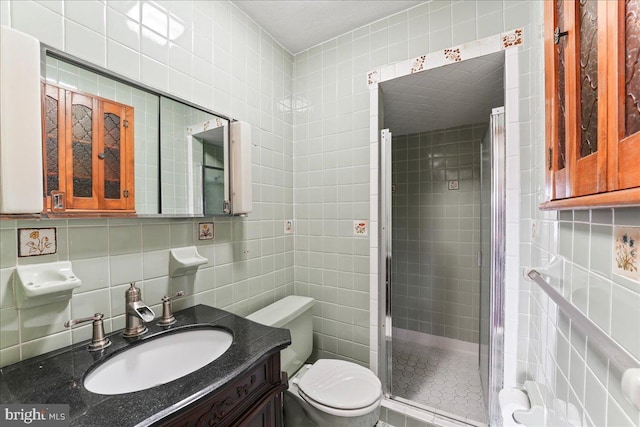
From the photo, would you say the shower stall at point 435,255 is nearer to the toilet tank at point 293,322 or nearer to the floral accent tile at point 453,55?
the floral accent tile at point 453,55

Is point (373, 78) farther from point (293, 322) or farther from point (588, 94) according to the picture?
point (293, 322)

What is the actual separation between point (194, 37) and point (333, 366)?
188 cm

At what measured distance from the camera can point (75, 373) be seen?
0.72 meters

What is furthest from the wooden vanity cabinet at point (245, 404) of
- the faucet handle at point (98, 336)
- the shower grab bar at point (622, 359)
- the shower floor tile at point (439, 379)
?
the shower floor tile at point (439, 379)

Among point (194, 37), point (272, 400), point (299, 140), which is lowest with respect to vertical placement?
point (272, 400)

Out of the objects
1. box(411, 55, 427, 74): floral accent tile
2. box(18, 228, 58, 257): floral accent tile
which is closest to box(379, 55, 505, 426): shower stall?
box(411, 55, 427, 74): floral accent tile

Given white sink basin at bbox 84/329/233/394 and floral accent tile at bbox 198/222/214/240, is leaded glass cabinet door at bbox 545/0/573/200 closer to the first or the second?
white sink basin at bbox 84/329/233/394

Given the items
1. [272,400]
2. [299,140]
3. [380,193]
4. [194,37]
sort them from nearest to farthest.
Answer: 1. [272,400]
2. [194,37]
3. [380,193]
4. [299,140]

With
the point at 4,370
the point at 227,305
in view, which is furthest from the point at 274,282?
the point at 4,370

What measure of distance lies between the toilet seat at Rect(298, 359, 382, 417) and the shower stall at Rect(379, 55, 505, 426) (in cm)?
29

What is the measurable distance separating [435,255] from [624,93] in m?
2.40

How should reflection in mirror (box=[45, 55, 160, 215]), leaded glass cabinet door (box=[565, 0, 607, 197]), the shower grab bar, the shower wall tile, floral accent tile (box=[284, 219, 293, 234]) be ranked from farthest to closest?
the shower wall tile
floral accent tile (box=[284, 219, 293, 234])
reflection in mirror (box=[45, 55, 160, 215])
leaded glass cabinet door (box=[565, 0, 607, 197])
the shower grab bar

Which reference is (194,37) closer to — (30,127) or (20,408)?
(30,127)

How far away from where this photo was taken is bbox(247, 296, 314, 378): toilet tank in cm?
144
